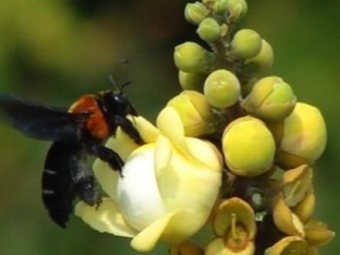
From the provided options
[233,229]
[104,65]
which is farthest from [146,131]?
[104,65]

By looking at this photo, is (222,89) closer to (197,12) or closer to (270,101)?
(270,101)

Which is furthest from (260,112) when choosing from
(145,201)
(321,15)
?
(321,15)

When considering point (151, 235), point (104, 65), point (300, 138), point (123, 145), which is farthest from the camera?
point (104, 65)

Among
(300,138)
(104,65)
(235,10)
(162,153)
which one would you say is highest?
(235,10)

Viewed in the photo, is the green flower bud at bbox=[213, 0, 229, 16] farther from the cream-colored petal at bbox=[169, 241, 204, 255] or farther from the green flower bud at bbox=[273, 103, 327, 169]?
the cream-colored petal at bbox=[169, 241, 204, 255]

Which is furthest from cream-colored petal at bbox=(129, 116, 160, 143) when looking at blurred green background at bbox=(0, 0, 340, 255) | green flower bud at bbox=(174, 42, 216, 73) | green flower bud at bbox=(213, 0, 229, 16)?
blurred green background at bbox=(0, 0, 340, 255)

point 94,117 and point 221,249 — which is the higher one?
point 94,117

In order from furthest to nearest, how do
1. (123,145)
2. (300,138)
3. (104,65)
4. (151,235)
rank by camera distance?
(104,65) < (123,145) < (300,138) < (151,235)
